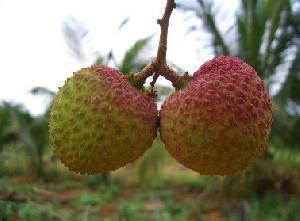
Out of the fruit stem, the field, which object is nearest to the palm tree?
the field

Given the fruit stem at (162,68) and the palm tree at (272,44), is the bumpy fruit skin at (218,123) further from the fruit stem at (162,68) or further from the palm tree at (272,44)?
the palm tree at (272,44)

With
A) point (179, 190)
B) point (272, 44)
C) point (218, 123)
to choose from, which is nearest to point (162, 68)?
point (218, 123)

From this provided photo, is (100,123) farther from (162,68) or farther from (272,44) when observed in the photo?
(272,44)

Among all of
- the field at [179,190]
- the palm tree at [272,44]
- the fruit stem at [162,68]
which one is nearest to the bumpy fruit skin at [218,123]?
the fruit stem at [162,68]

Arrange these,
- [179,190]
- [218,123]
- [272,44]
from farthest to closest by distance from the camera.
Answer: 1. [179,190]
2. [272,44]
3. [218,123]

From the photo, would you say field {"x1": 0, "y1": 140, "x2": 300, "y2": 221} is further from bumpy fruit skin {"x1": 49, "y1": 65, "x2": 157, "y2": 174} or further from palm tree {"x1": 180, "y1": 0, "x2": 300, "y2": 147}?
bumpy fruit skin {"x1": 49, "y1": 65, "x2": 157, "y2": 174}
